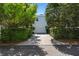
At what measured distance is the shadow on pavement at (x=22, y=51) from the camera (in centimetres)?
383

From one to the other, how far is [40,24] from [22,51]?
74cm

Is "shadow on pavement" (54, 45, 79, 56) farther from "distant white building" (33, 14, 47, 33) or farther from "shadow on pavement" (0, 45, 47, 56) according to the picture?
"distant white building" (33, 14, 47, 33)

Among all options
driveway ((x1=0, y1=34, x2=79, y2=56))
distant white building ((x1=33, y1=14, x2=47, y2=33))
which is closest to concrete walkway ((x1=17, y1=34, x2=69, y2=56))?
driveway ((x1=0, y1=34, x2=79, y2=56))

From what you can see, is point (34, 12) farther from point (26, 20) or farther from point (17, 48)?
point (17, 48)

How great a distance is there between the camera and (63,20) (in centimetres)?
381

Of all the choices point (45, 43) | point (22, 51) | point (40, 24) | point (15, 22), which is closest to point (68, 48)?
point (45, 43)

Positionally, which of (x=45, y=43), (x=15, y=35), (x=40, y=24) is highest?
(x=40, y=24)

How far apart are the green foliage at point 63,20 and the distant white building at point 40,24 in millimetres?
108

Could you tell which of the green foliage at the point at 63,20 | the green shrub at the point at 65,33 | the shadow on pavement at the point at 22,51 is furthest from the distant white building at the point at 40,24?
the shadow on pavement at the point at 22,51

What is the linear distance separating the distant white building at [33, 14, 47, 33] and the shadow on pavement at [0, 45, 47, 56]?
1.46 feet

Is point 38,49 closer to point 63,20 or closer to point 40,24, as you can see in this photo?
point 40,24

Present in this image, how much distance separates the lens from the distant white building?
12.0 feet

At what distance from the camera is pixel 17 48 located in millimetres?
3867

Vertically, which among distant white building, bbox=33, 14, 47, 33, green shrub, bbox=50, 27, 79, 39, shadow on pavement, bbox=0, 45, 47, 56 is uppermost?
distant white building, bbox=33, 14, 47, 33
